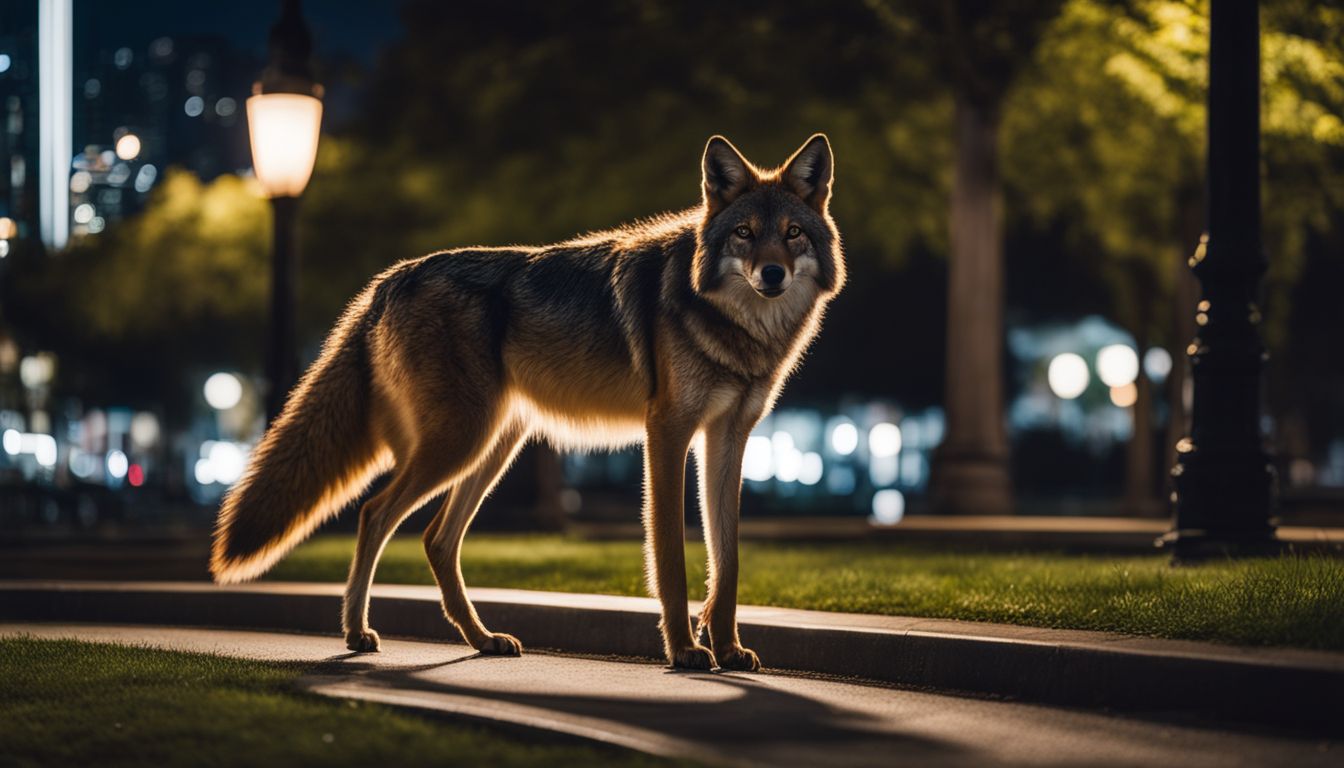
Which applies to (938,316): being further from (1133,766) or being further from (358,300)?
(1133,766)

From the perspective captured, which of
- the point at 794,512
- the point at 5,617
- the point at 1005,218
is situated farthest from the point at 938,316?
the point at 5,617

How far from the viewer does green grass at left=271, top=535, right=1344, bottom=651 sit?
7.22m

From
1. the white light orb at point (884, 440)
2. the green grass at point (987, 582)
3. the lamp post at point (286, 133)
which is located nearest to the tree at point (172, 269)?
the green grass at point (987, 582)

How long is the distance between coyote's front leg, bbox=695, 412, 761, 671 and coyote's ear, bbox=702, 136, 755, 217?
1.05 m

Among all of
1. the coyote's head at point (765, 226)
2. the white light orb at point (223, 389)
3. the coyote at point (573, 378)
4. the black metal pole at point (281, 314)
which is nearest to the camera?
the coyote's head at point (765, 226)

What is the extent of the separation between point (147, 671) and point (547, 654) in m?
2.22

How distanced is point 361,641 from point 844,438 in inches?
2281

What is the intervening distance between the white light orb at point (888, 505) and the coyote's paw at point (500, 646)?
24.0m

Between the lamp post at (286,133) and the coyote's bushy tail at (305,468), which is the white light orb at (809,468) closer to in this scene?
the lamp post at (286,133)

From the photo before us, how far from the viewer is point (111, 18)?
3098 centimetres

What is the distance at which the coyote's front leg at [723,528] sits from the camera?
7.61 m

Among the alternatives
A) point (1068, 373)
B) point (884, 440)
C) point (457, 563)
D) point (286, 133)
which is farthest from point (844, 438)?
point (457, 563)

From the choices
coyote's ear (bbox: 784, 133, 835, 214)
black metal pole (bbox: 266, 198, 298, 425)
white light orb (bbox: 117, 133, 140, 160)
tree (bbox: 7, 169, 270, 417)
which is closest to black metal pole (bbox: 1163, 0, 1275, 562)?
coyote's ear (bbox: 784, 133, 835, 214)

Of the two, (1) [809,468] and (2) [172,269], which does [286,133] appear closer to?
(2) [172,269]
